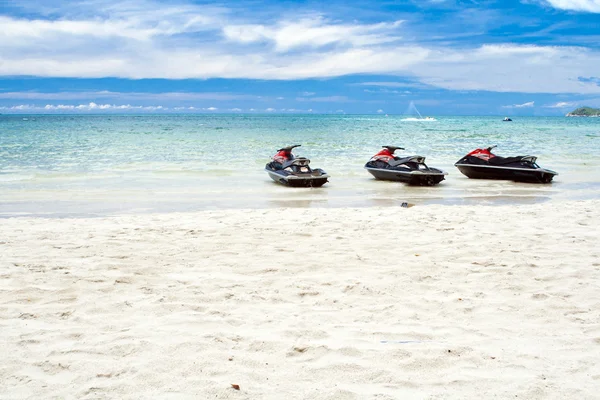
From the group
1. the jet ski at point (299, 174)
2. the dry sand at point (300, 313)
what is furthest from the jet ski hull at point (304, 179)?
the dry sand at point (300, 313)

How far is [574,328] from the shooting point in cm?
386

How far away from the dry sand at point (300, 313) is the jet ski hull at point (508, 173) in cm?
697

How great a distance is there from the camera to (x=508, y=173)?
→ 14.4 meters

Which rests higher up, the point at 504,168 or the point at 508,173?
the point at 504,168

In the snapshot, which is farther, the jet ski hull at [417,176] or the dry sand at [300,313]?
the jet ski hull at [417,176]

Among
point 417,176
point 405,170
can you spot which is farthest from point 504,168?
point 405,170

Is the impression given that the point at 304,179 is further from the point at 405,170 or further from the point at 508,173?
the point at 508,173

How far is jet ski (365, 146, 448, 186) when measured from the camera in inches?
530

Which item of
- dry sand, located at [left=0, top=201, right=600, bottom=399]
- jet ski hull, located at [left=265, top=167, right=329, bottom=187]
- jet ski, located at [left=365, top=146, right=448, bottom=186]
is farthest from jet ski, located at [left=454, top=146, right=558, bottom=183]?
dry sand, located at [left=0, top=201, right=600, bottom=399]

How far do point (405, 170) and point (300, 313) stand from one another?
33.1 feet

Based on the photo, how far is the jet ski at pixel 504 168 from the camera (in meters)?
13.9

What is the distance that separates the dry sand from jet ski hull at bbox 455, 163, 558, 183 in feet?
22.9

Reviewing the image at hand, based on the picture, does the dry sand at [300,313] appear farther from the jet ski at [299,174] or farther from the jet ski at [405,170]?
the jet ski at [405,170]

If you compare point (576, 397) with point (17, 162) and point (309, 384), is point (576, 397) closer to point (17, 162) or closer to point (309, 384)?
point (309, 384)
